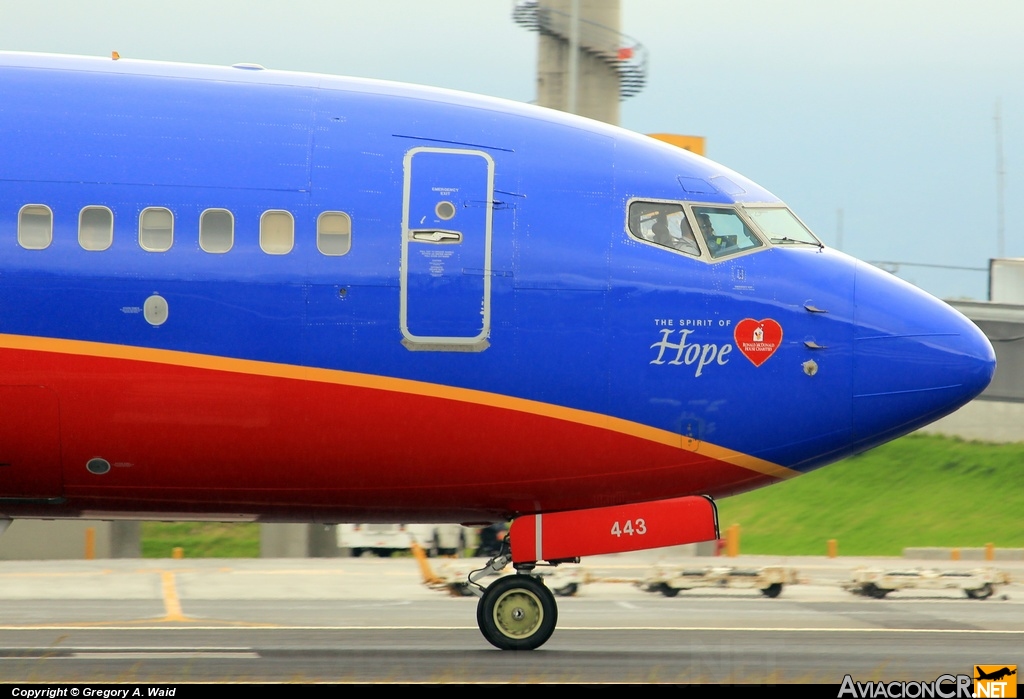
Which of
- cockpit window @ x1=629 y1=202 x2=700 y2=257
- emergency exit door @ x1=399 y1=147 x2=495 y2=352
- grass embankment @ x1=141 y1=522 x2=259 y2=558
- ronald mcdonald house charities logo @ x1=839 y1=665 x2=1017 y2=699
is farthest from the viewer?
grass embankment @ x1=141 y1=522 x2=259 y2=558

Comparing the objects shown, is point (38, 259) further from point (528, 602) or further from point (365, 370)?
point (528, 602)

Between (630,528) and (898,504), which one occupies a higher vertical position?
(630,528)

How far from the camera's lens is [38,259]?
11.3m

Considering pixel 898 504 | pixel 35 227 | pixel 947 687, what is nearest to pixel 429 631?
pixel 947 687

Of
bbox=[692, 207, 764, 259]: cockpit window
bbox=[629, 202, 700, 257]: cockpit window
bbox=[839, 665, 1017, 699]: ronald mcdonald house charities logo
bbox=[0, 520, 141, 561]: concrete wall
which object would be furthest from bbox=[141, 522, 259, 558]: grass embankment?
bbox=[839, 665, 1017, 699]: ronald mcdonald house charities logo

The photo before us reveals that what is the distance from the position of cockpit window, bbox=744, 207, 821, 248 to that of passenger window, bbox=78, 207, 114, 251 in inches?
230

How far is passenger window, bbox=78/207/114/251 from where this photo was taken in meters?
11.4

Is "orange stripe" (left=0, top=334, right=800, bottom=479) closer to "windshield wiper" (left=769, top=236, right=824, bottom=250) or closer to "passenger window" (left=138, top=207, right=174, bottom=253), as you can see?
"passenger window" (left=138, top=207, right=174, bottom=253)

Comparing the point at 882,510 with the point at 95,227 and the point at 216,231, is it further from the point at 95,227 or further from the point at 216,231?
the point at 95,227

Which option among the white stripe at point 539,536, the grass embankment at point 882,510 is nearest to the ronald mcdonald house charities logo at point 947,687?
the white stripe at point 539,536

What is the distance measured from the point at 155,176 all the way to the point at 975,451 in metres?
38.7

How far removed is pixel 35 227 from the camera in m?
11.3

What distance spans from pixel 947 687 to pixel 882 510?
31438mm

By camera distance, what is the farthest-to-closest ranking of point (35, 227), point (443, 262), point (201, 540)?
point (201, 540)
point (443, 262)
point (35, 227)
